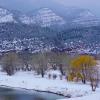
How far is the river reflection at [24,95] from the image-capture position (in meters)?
55.9

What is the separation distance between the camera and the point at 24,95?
196ft

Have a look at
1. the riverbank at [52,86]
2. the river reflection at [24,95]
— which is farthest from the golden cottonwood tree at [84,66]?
Result: the river reflection at [24,95]

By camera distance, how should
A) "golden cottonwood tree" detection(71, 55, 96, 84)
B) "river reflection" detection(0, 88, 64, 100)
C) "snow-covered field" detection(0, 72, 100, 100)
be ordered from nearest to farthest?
"river reflection" detection(0, 88, 64, 100), "snow-covered field" detection(0, 72, 100, 100), "golden cottonwood tree" detection(71, 55, 96, 84)

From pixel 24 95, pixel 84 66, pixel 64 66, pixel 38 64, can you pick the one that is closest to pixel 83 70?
pixel 84 66

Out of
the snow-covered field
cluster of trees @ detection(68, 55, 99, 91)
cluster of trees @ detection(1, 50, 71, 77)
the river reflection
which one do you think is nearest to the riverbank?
the snow-covered field

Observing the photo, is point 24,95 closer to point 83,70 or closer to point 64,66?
point 83,70

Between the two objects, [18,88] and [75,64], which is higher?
[75,64]

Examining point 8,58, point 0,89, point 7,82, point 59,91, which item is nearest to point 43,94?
point 59,91

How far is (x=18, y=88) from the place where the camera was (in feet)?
228

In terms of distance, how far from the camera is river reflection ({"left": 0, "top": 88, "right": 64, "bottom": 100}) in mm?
55938

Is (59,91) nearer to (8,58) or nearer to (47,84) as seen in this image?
(47,84)

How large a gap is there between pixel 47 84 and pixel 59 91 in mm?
7602

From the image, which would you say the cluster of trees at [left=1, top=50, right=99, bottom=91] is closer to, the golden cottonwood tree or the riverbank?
the golden cottonwood tree

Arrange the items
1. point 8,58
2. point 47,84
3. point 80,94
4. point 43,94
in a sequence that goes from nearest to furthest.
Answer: point 80,94 → point 43,94 → point 47,84 → point 8,58
